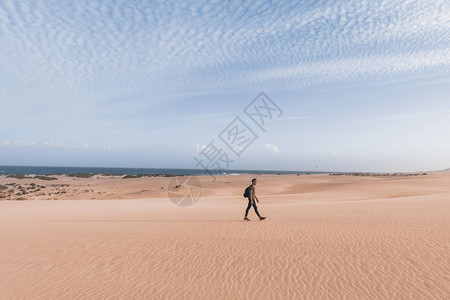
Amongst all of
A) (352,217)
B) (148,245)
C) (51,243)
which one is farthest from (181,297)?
(352,217)

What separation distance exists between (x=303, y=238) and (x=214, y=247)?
299 cm

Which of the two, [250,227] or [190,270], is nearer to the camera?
[190,270]

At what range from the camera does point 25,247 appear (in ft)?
30.3

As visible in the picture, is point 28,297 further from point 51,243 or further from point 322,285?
point 322,285

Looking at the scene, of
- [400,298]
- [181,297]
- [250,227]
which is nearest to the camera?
[400,298]

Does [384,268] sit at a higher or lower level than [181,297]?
higher

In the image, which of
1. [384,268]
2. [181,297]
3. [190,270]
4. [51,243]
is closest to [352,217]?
[384,268]

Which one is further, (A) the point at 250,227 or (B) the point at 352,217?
(B) the point at 352,217

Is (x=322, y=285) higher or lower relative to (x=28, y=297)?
higher

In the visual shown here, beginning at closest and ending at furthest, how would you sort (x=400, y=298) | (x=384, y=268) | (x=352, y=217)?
(x=400, y=298)
(x=384, y=268)
(x=352, y=217)

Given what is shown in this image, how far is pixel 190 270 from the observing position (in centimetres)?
704

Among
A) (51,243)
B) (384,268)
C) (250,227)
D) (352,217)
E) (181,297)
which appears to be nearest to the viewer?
(181,297)

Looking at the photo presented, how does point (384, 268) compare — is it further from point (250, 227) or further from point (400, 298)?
point (250, 227)

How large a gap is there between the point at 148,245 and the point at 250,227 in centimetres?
429
